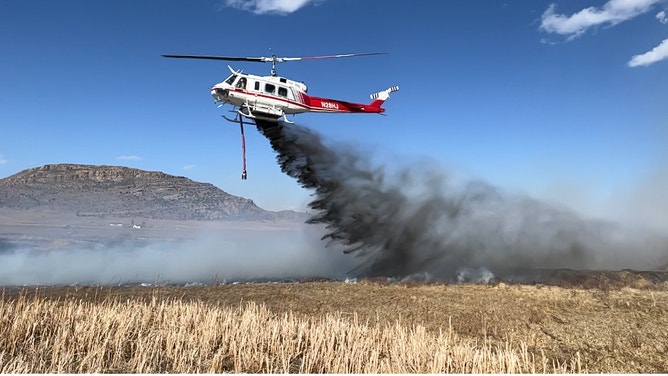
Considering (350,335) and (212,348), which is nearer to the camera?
(212,348)

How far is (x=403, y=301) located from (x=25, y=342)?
794 inches

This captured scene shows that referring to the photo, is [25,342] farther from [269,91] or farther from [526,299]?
[526,299]

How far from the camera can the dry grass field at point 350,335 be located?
41.7 feet

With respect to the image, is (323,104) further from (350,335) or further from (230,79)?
(350,335)

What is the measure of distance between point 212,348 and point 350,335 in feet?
15.3

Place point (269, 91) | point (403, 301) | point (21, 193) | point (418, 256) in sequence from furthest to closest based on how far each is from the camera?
point (21, 193) → point (418, 256) → point (269, 91) → point (403, 301)

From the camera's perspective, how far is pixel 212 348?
1470 cm

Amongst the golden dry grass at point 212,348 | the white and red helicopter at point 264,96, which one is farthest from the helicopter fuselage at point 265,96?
the golden dry grass at point 212,348

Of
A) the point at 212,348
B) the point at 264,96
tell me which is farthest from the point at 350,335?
the point at 264,96

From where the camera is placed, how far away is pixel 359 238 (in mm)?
42438

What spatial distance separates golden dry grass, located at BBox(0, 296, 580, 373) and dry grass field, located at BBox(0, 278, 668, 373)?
5cm

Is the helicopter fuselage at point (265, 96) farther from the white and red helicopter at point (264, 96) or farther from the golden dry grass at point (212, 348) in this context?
the golden dry grass at point (212, 348)

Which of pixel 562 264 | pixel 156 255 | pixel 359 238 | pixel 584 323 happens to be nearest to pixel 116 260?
pixel 156 255

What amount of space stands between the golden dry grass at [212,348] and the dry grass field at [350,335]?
0.05 meters
